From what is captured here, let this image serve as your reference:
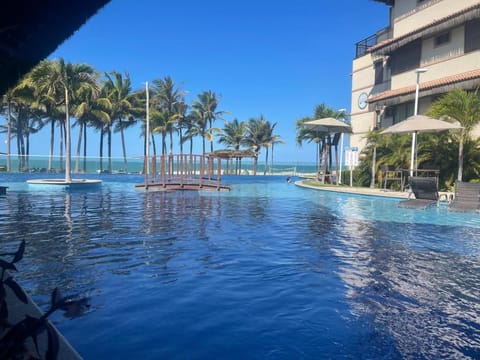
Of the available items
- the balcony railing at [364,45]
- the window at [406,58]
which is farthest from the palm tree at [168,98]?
the window at [406,58]

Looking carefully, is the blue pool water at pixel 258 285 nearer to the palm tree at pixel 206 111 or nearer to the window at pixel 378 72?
the window at pixel 378 72

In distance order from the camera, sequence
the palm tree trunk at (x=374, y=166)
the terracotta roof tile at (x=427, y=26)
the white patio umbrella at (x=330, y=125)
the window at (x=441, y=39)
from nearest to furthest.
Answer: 1. the terracotta roof tile at (x=427, y=26)
2. the palm tree trunk at (x=374, y=166)
3. the window at (x=441, y=39)
4. the white patio umbrella at (x=330, y=125)

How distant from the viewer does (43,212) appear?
9.98 metres

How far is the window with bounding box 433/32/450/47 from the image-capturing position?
58.1 ft

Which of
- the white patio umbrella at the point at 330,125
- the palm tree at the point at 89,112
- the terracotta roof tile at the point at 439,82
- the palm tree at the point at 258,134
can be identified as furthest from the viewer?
the palm tree at the point at 258,134

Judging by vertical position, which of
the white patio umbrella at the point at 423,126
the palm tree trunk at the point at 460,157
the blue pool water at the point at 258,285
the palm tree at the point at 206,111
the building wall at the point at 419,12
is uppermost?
the building wall at the point at 419,12

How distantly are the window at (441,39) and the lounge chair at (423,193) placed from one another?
10628mm

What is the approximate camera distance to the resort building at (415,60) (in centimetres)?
1630

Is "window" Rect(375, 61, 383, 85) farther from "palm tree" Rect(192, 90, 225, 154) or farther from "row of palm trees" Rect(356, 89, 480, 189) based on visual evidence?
"palm tree" Rect(192, 90, 225, 154)

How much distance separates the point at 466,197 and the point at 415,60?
38.4 ft

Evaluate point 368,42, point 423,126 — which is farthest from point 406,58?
point 423,126

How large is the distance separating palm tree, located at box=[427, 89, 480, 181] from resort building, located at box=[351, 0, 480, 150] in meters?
1.59

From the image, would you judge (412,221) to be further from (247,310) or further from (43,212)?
(43,212)

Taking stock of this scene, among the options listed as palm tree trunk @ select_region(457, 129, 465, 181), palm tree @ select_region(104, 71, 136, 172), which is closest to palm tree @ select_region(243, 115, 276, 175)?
palm tree @ select_region(104, 71, 136, 172)
